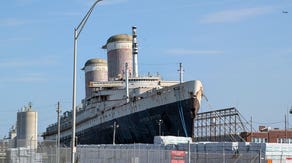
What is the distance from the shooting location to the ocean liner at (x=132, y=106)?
61125 mm

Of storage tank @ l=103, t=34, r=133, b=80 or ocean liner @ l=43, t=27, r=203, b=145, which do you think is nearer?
ocean liner @ l=43, t=27, r=203, b=145

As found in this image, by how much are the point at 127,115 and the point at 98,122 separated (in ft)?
38.5

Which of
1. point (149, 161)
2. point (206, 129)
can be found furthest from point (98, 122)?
point (149, 161)

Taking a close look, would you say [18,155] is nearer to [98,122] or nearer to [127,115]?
[127,115]

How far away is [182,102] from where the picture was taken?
61000 millimetres

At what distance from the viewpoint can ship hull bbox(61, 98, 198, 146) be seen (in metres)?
60.5

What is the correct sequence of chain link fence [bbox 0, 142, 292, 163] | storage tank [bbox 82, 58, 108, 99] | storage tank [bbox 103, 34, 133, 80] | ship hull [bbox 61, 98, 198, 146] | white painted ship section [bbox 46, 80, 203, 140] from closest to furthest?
chain link fence [bbox 0, 142, 292, 163], ship hull [bbox 61, 98, 198, 146], white painted ship section [bbox 46, 80, 203, 140], storage tank [bbox 103, 34, 133, 80], storage tank [bbox 82, 58, 108, 99]

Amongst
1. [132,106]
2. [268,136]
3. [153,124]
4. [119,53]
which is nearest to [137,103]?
[132,106]

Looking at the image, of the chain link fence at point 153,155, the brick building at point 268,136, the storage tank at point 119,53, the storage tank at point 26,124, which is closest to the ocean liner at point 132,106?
the storage tank at point 119,53

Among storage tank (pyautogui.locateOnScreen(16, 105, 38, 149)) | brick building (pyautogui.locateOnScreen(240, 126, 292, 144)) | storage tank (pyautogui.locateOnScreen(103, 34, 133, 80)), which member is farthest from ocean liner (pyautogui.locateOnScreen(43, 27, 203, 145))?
brick building (pyautogui.locateOnScreen(240, 126, 292, 144))

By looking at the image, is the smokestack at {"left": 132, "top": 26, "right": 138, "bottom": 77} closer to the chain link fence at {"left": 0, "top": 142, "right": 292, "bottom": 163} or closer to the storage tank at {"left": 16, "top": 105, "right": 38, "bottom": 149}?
the storage tank at {"left": 16, "top": 105, "right": 38, "bottom": 149}

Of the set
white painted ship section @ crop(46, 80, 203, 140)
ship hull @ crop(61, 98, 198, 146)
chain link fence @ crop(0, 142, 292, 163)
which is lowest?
chain link fence @ crop(0, 142, 292, 163)

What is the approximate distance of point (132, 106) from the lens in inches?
2704

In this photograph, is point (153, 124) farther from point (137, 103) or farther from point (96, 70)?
point (96, 70)
